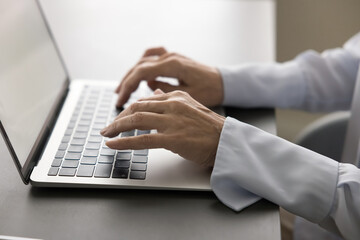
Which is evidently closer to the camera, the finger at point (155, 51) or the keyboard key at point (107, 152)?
the keyboard key at point (107, 152)

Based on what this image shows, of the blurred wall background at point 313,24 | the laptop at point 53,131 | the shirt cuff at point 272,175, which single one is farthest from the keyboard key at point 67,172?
the blurred wall background at point 313,24

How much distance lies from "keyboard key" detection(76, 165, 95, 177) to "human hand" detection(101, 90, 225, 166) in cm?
4

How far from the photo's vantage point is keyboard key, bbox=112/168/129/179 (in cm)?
63

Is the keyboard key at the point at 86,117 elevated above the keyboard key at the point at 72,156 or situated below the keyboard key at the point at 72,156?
below

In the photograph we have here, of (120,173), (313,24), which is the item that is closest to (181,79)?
(120,173)

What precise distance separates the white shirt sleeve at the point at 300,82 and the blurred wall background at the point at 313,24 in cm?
79

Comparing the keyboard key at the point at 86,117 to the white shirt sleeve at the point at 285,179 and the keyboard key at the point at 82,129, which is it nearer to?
the keyboard key at the point at 82,129

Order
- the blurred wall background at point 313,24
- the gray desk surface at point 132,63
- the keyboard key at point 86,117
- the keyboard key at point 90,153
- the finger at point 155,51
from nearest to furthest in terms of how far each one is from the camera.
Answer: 1. the gray desk surface at point 132,63
2. the keyboard key at point 90,153
3. the keyboard key at point 86,117
4. the finger at point 155,51
5. the blurred wall background at point 313,24

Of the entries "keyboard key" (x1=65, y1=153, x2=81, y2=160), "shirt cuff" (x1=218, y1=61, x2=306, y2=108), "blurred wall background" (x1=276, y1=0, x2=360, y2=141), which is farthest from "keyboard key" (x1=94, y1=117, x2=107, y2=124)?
"blurred wall background" (x1=276, y1=0, x2=360, y2=141)

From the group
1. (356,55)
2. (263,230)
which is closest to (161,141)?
(263,230)

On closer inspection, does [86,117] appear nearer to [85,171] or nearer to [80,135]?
[80,135]

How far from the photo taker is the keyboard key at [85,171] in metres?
0.64

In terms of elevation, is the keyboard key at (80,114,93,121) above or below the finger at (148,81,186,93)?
below

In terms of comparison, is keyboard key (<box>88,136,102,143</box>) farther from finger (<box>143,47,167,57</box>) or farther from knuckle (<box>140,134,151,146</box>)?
finger (<box>143,47,167,57</box>)
